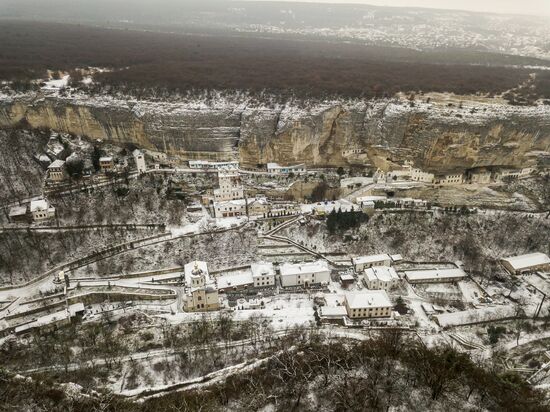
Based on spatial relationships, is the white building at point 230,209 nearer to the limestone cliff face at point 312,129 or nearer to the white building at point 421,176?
the limestone cliff face at point 312,129

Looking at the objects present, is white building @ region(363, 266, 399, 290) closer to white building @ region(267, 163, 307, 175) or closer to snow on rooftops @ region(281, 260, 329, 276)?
snow on rooftops @ region(281, 260, 329, 276)

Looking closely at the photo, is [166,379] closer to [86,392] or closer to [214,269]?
[86,392]

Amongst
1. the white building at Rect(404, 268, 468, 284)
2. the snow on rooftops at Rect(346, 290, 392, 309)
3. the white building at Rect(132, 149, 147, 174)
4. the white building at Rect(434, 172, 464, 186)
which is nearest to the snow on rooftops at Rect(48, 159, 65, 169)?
the white building at Rect(132, 149, 147, 174)

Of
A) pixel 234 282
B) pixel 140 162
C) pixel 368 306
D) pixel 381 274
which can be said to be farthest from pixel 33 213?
pixel 381 274

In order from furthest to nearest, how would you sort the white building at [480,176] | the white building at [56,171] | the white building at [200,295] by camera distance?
1. the white building at [480,176]
2. the white building at [56,171]
3. the white building at [200,295]

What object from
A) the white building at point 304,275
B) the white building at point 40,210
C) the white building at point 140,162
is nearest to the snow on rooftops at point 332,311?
the white building at point 304,275

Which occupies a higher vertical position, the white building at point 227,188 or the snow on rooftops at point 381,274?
the white building at point 227,188
